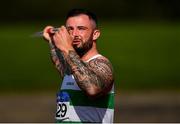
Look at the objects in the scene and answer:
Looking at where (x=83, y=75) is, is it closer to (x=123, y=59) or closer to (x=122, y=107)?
(x=122, y=107)

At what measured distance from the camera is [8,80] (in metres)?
23.3

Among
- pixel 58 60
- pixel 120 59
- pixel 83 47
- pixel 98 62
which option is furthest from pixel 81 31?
pixel 120 59

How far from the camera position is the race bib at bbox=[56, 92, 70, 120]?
7.28m

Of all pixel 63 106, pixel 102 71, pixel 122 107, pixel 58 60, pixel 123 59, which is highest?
pixel 102 71


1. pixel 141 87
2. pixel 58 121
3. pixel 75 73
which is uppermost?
pixel 75 73

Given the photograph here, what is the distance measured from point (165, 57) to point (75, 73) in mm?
16890

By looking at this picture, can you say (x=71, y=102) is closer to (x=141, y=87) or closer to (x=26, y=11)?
(x=141, y=87)

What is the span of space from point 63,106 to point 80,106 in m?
0.19

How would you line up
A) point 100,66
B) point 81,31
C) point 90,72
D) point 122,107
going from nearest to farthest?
point 90,72 → point 100,66 → point 81,31 → point 122,107

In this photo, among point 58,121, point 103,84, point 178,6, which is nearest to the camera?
point 103,84

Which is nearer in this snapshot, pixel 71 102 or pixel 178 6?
pixel 71 102

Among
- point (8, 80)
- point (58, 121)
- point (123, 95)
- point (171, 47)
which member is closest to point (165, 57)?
point (171, 47)

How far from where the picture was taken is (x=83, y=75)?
22.5 feet

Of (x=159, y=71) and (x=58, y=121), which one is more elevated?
(x=58, y=121)
